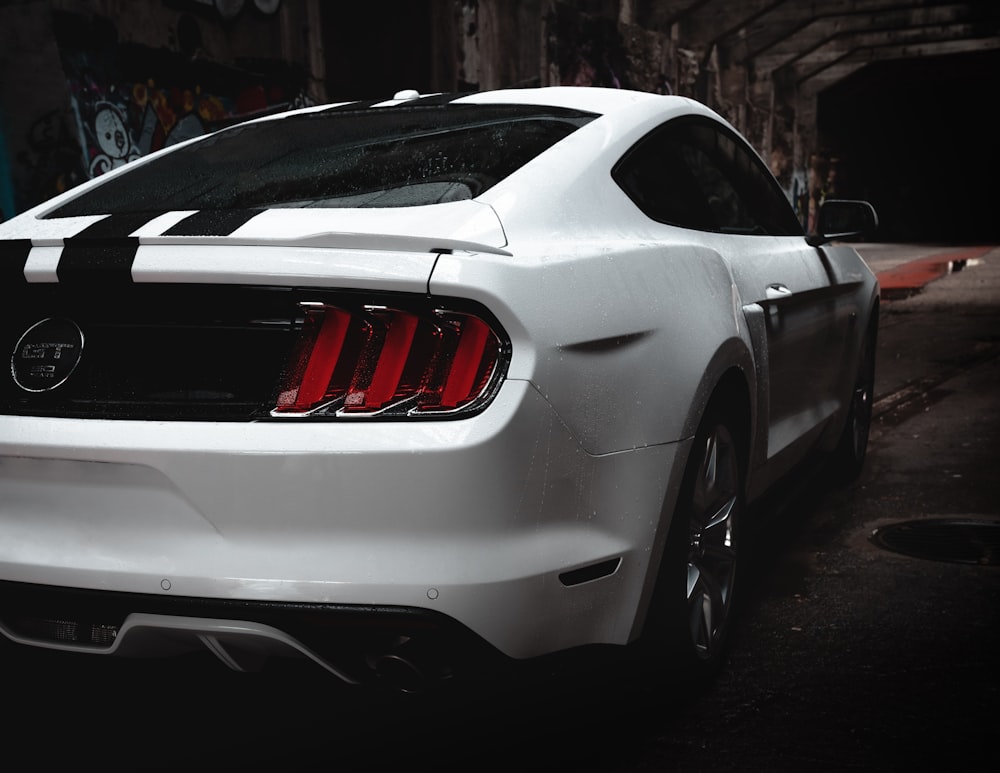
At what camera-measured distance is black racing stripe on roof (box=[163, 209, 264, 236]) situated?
2.26 metres

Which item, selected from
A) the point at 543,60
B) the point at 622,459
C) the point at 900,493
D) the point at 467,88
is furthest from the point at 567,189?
the point at 543,60

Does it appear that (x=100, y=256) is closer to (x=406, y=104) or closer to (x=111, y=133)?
(x=406, y=104)

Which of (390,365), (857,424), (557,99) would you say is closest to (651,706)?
(390,365)

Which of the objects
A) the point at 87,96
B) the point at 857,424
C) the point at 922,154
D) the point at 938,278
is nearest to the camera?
the point at 857,424

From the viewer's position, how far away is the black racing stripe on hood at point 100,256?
2.24m

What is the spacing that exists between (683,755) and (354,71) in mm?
13901

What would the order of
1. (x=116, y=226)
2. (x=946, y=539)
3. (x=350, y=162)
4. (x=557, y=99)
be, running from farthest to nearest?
1. (x=946, y=539)
2. (x=557, y=99)
3. (x=350, y=162)
4. (x=116, y=226)

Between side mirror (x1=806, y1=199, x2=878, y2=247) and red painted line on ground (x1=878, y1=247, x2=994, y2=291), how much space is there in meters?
13.1

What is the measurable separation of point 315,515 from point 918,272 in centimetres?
1976

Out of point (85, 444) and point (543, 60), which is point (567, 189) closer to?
point (85, 444)

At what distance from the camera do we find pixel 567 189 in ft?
8.64

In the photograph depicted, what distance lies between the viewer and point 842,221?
4336 mm

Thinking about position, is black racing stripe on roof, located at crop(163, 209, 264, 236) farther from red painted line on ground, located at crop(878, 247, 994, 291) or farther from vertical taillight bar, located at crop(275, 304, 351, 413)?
red painted line on ground, located at crop(878, 247, 994, 291)

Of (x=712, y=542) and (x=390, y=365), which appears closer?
(x=390, y=365)
